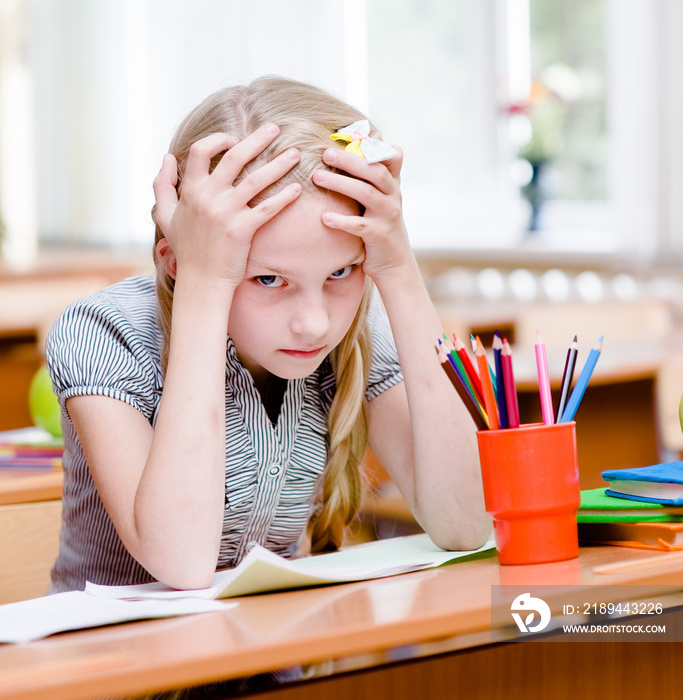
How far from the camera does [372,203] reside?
94 centimetres

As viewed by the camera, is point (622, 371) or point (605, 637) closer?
point (605, 637)

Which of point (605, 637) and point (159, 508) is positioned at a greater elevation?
point (159, 508)

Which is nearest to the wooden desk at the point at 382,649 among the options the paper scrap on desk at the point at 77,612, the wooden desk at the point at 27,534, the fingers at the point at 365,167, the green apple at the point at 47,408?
the paper scrap on desk at the point at 77,612

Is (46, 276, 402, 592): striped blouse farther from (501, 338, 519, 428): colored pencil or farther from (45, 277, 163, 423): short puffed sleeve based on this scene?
(501, 338, 519, 428): colored pencil

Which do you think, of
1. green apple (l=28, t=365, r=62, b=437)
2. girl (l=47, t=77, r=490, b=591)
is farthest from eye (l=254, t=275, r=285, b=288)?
green apple (l=28, t=365, r=62, b=437)

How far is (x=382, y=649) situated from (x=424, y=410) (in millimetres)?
431

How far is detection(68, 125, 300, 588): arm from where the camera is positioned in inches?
34.9

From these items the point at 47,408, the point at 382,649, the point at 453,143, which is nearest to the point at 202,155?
the point at 382,649

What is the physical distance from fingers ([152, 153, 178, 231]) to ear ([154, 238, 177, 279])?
1.6 inches

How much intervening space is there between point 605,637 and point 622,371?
1282 millimetres

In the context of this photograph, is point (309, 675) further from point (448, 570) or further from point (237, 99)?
point (237, 99)

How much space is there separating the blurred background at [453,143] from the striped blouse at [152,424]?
3.78ft

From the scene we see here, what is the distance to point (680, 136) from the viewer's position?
373 cm

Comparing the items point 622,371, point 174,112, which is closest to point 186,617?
point 622,371
